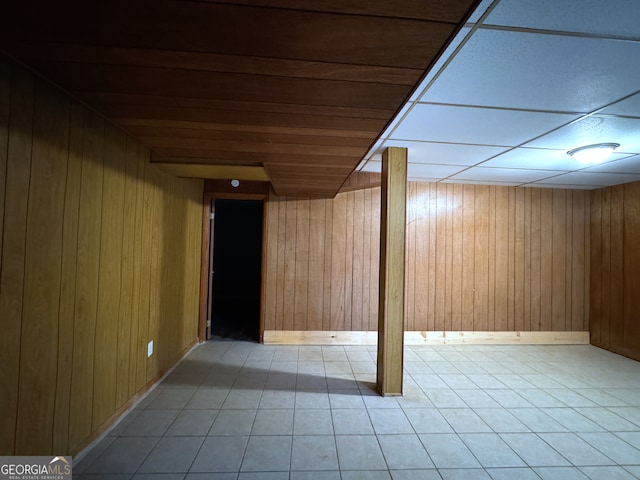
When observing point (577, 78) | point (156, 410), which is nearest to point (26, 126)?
point (156, 410)

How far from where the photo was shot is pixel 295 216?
3.84m

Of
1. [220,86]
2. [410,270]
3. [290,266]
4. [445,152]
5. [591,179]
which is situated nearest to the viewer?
[220,86]

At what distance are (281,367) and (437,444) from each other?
65.9 inches

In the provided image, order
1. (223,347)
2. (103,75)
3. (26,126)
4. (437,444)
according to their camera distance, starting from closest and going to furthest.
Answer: (103,75) < (26,126) < (437,444) < (223,347)

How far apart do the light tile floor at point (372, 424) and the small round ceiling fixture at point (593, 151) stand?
2.15 metres

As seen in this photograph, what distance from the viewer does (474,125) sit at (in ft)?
6.66

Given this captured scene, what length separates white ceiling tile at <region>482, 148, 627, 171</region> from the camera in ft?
8.48

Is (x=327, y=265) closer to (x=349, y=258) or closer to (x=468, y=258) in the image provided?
(x=349, y=258)

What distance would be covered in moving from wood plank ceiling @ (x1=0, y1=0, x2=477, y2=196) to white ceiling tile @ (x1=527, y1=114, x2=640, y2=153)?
1624 millimetres

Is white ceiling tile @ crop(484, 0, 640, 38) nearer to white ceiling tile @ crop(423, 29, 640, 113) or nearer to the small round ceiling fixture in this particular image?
white ceiling tile @ crop(423, 29, 640, 113)

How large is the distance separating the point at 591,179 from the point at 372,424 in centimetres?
400

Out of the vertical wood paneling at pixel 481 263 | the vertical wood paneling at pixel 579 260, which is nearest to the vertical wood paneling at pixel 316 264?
the vertical wood paneling at pixel 481 263

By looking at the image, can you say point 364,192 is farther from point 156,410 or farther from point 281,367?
point 156,410

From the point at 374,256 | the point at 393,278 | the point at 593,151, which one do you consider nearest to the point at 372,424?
the point at 393,278
